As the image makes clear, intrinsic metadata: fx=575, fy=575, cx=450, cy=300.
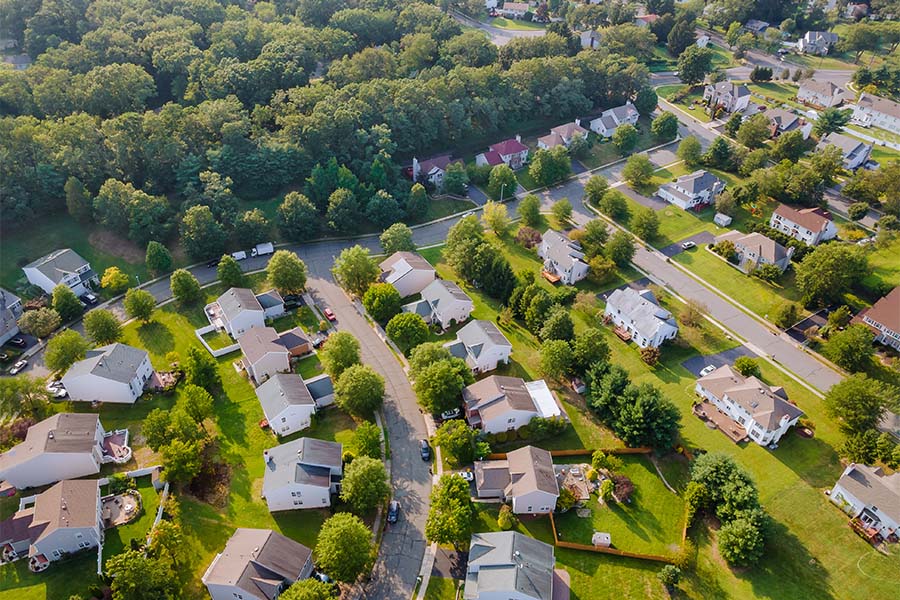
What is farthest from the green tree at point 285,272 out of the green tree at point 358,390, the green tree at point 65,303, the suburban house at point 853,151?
the suburban house at point 853,151

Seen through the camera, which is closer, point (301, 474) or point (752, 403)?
point (301, 474)

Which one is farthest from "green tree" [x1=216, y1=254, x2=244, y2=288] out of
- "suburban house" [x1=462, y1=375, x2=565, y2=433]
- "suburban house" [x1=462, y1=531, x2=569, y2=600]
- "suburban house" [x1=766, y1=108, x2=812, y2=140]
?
"suburban house" [x1=766, y1=108, x2=812, y2=140]

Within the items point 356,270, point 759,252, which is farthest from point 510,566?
point 759,252

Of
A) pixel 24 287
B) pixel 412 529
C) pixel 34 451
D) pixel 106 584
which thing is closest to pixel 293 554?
pixel 412 529

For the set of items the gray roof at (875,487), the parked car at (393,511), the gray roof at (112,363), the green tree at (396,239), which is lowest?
the parked car at (393,511)

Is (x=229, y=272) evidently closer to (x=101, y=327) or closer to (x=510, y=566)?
(x=101, y=327)

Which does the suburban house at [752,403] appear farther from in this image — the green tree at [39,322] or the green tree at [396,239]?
the green tree at [39,322]

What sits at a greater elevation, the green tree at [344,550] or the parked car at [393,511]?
the green tree at [344,550]
